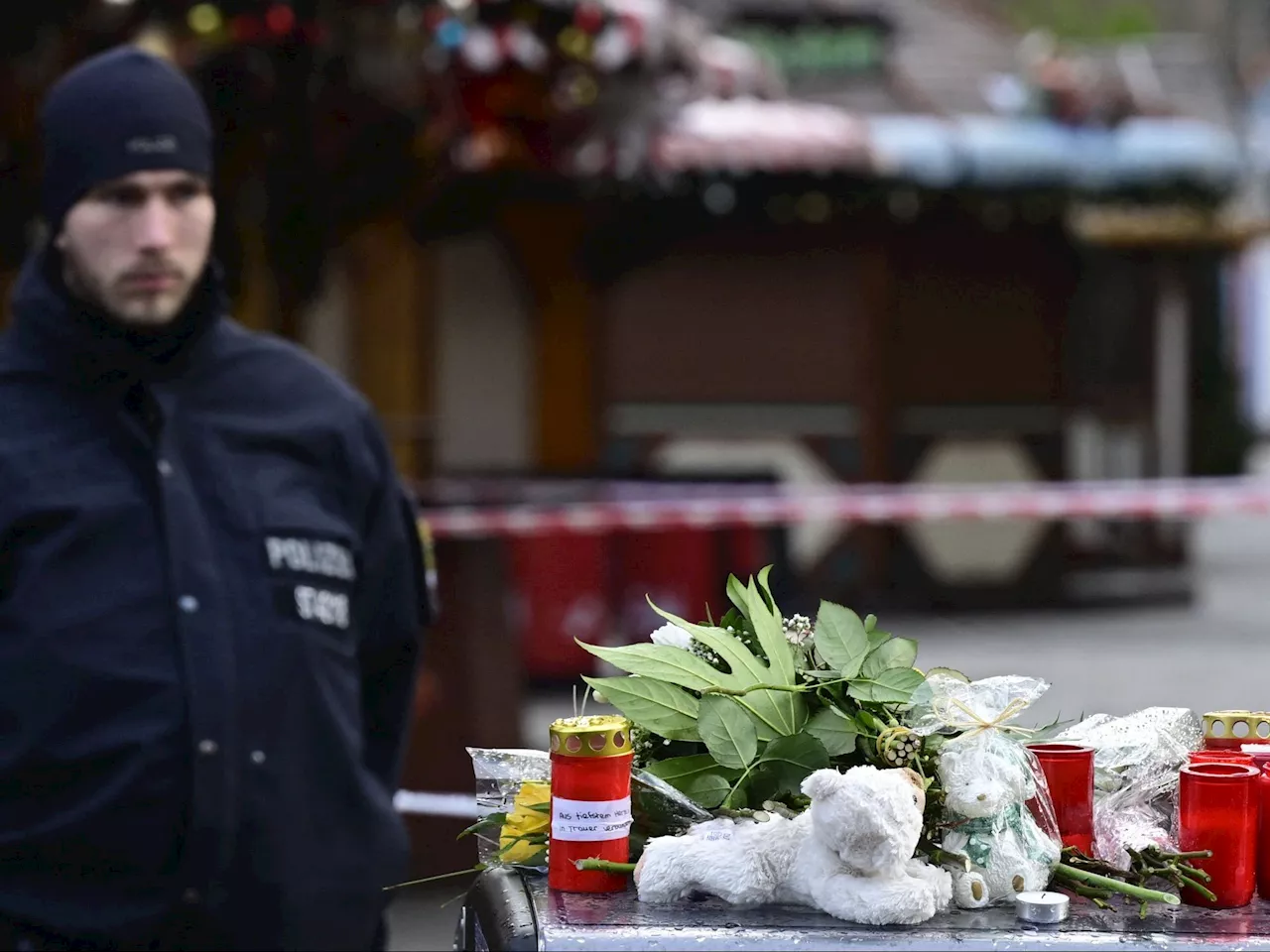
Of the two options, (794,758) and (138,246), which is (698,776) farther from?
(138,246)

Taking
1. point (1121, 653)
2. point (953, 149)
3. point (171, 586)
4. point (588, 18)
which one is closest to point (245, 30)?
point (588, 18)

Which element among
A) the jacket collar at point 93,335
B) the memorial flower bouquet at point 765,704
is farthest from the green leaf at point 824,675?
the jacket collar at point 93,335

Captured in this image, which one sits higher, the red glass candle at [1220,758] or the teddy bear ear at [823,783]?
the teddy bear ear at [823,783]

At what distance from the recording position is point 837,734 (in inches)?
86.0

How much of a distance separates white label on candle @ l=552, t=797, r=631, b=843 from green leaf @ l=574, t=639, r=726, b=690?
163 millimetres

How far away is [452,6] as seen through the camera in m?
7.39

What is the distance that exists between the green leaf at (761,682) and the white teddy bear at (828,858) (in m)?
0.12

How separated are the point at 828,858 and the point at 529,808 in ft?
1.34

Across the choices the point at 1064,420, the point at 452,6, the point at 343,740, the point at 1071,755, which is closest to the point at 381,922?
the point at 343,740

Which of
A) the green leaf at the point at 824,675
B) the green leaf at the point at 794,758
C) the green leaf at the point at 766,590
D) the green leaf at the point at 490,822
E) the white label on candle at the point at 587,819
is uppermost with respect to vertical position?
the green leaf at the point at 766,590

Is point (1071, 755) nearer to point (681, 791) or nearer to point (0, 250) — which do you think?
point (681, 791)

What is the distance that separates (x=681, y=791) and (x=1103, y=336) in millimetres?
13429

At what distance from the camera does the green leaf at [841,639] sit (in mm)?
2242

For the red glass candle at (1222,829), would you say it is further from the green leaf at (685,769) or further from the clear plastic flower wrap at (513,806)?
the clear plastic flower wrap at (513,806)
